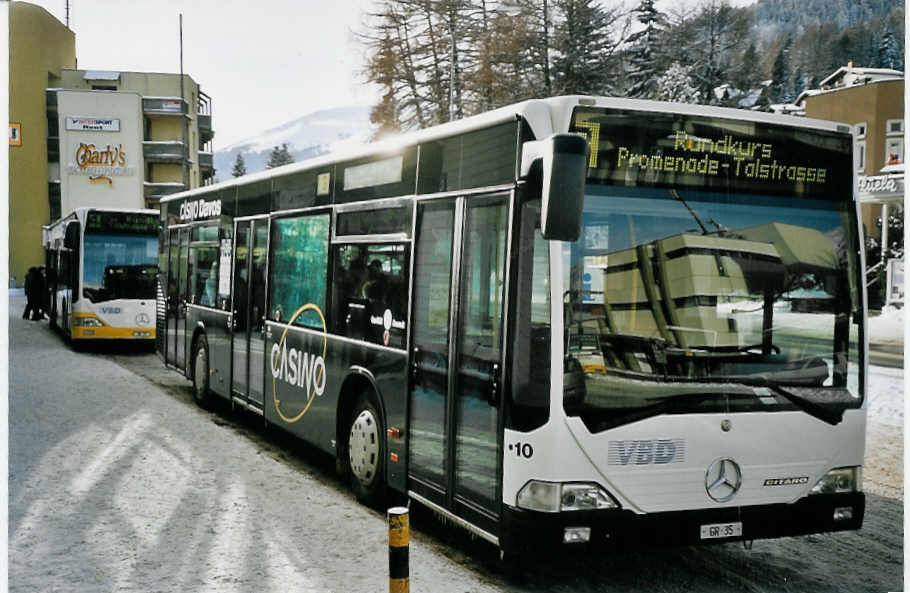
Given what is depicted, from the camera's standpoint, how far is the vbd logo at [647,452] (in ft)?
17.8

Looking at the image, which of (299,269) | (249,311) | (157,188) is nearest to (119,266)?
(249,311)

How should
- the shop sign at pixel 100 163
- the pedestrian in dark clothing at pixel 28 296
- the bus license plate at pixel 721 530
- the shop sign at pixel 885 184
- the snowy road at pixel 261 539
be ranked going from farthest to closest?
the shop sign at pixel 100 163 < the pedestrian in dark clothing at pixel 28 296 < the shop sign at pixel 885 184 < the snowy road at pixel 261 539 < the bus license plate at pixel 721 530

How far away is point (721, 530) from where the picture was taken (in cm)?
564

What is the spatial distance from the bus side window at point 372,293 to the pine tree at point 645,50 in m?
27.8

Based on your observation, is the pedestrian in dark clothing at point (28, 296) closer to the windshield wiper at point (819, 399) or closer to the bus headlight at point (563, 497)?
the bus headlight at point (563, 497)

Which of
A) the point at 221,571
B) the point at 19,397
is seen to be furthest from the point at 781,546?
the point at 19,397

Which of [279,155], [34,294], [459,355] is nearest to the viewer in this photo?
[459,355]

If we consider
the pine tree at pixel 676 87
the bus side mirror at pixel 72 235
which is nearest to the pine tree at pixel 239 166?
the pine tree at pixel 676 87

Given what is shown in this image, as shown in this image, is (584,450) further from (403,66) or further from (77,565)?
(403,66)

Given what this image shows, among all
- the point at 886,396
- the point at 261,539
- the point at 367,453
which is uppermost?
the point at 367,453

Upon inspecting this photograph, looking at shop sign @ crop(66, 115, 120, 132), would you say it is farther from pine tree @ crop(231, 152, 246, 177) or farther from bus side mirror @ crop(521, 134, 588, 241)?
pine tree @ crop(231, 152, 246, 177)

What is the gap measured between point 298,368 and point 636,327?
464cm

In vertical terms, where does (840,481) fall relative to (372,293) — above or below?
below

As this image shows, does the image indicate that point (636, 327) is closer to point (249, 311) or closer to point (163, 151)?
point (249, 311)
